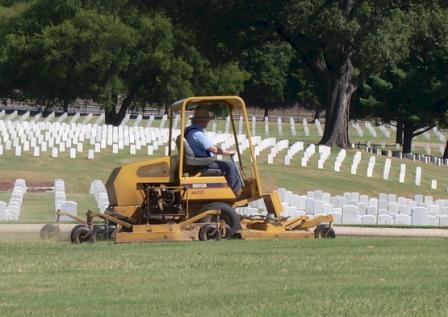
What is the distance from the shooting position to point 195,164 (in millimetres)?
14320

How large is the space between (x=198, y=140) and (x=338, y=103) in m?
31.4

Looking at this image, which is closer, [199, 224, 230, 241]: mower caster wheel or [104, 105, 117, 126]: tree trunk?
[199, 224, 230, 241]: mower caster wheel

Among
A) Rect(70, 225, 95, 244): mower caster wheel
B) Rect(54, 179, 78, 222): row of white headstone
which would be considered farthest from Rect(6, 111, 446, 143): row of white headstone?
Rect(70, 225, 95, 244): mower caster wheel

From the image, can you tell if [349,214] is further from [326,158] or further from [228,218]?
[326,158]

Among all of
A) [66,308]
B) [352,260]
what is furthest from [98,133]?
[66,308]

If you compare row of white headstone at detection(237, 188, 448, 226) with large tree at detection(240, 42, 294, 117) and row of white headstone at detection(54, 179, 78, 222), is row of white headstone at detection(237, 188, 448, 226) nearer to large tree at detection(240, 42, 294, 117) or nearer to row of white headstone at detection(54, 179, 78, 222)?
row of white headstone at detection(54, 179, 78, 222)

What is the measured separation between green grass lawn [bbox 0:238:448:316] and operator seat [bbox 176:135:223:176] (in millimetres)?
1131

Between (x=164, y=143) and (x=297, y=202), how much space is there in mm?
17620

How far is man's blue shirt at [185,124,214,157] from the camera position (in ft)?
46.4

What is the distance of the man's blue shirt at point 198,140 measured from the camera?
14156 millimetres

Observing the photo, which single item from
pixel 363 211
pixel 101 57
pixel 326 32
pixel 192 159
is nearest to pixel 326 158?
pixel 326 32

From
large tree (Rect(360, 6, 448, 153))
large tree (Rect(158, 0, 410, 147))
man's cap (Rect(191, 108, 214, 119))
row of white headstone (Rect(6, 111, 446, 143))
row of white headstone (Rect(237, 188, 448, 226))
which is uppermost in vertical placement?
large tree (Rect(158, 0, 410, 147))

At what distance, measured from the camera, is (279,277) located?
34.1 ft

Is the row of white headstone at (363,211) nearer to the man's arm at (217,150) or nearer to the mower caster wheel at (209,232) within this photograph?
the mower caster wheel at (209,232)
